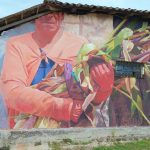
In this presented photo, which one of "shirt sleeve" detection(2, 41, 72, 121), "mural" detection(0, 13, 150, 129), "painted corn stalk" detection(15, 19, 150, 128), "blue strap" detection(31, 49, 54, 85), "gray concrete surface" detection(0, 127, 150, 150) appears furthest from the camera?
"painted corn stalk" detection(15, 19, 150, 128)

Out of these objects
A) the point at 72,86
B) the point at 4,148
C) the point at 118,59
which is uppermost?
the point at 118,59

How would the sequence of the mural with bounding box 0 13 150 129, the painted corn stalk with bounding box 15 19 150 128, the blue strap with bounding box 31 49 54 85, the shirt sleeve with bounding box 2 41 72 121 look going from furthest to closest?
the painted corn stalk with bounding box 15 19 150 128
the blue strap with bounding box 31 49 54 85
the mural with bounding box 0 13 150 129
the shirt sleeve with bounding box 2 41 72 121

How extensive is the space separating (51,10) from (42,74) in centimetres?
182

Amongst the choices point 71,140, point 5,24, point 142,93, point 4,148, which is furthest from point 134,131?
point 5,24

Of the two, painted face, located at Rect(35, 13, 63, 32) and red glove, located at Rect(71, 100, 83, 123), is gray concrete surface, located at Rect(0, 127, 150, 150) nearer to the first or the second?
red glove, located at Rect(71, 100, 83, 123)

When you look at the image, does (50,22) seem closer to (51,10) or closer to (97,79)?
(51,10)

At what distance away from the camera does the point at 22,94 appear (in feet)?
38.2

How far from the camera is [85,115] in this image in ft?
40.4

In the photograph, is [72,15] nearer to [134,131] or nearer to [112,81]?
[112,81]

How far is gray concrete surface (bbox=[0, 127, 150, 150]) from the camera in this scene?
445 inches

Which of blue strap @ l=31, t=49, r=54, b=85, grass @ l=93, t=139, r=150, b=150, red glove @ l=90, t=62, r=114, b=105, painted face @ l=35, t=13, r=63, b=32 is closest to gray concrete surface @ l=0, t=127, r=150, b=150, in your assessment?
grass @ l=93, t=139, r=150, b=150

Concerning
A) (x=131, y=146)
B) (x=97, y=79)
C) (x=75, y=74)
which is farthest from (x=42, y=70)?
(x=131, y=146)

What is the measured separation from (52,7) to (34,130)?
3399 millimetres

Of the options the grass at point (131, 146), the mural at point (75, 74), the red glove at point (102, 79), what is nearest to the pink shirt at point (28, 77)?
the mural at point (75, 74)
